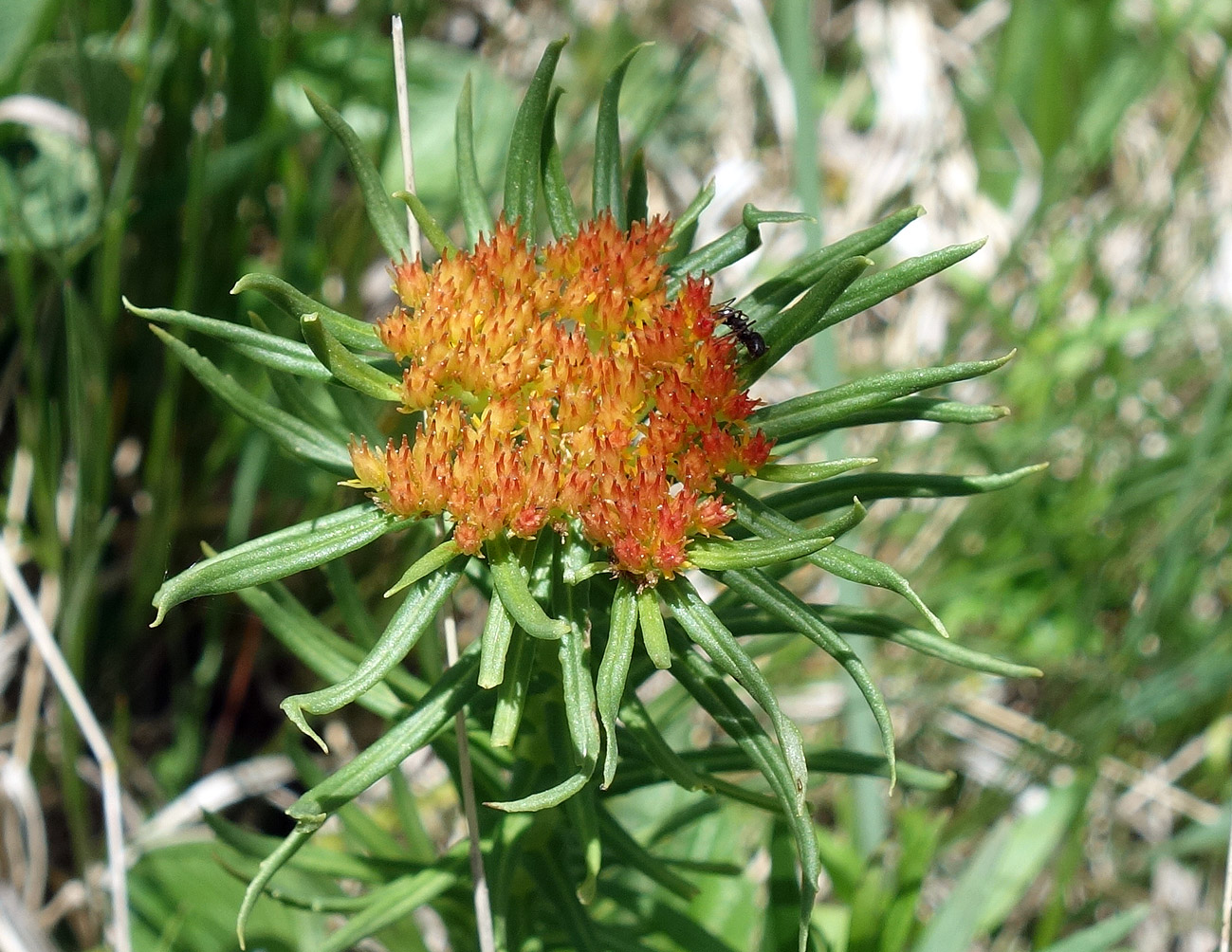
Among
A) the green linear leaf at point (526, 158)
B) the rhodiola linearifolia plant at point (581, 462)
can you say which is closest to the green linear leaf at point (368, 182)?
the rhodiola linearifolia plant at point (581, 462)

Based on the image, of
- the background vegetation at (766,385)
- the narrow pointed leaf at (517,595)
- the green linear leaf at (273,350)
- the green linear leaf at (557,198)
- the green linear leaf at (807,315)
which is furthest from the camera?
the background vegetation at (766,385)

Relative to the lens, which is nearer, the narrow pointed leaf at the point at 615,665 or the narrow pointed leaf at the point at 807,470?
the narrow pointed leaf at the point at 615,665

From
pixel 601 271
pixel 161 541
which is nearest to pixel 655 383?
pixel 601 271

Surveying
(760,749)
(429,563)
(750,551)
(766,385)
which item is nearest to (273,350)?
(429,563)

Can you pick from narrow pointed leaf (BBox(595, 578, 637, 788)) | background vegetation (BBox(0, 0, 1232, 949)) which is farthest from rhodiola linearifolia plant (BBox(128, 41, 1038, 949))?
background vegetation (BBox(0, 0, 1232, 949))

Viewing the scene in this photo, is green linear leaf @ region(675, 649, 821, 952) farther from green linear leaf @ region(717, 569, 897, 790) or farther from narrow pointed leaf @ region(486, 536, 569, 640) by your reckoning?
narrow pointed leaf @ region(486, 536, 569, 640)

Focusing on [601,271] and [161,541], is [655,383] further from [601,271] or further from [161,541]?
[161,541]

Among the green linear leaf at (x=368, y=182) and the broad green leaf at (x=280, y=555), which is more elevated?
the green linear leaf at (x=368, y=182)

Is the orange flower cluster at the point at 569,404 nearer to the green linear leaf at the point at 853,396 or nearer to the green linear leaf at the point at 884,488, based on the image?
the green linear leaf at the point at 853,396
